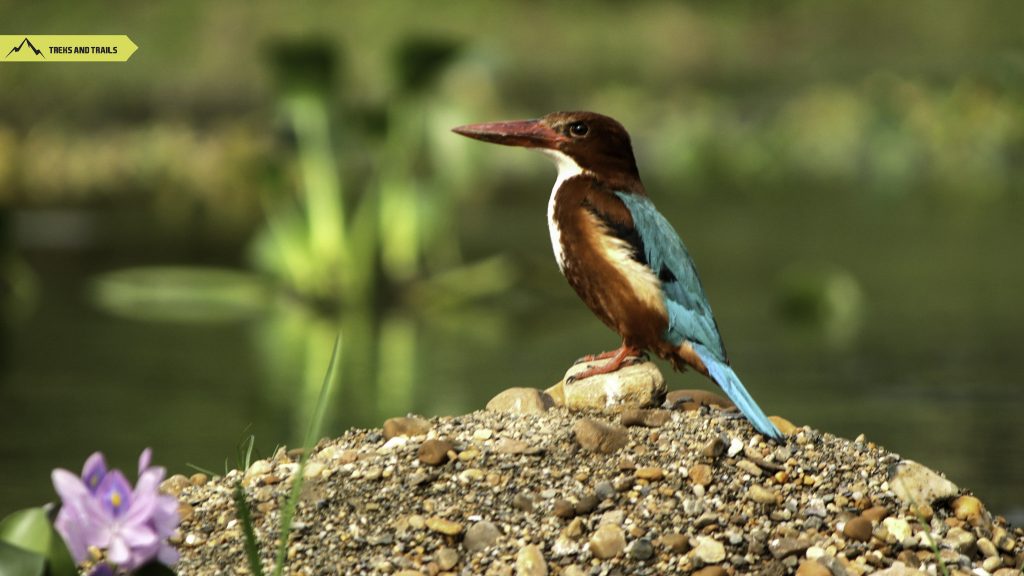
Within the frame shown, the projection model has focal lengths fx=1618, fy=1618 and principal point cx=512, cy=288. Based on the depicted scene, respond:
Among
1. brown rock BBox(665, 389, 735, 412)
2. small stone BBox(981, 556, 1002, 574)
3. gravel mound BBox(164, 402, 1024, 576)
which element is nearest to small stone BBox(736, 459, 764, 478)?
gravel mound BBox(164, 402, 1024, 576)

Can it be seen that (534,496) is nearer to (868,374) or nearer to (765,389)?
(765,389)

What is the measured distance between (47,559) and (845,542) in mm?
1130

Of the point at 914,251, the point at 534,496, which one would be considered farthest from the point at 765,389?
the point at 914,251

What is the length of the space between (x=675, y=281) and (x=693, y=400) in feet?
0.94

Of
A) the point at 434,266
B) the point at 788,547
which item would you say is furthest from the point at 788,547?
the point at 434,266

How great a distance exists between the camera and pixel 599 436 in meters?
2.47

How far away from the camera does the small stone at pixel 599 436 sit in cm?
246

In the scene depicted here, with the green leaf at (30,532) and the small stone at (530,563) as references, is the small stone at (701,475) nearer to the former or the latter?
the small stone at (530,563)

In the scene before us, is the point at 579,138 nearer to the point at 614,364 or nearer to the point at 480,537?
the point at 614,364

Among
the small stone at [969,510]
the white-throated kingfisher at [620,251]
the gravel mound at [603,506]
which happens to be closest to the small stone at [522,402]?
the gravel mound at [603,506]

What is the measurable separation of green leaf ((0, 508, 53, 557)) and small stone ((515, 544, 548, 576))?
641 millimetres

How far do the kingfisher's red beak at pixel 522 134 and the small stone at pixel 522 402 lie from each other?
422 mm

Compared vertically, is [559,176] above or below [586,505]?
above

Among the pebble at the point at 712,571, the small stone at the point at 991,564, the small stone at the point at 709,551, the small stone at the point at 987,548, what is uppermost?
the small stone at the point at 709,551
